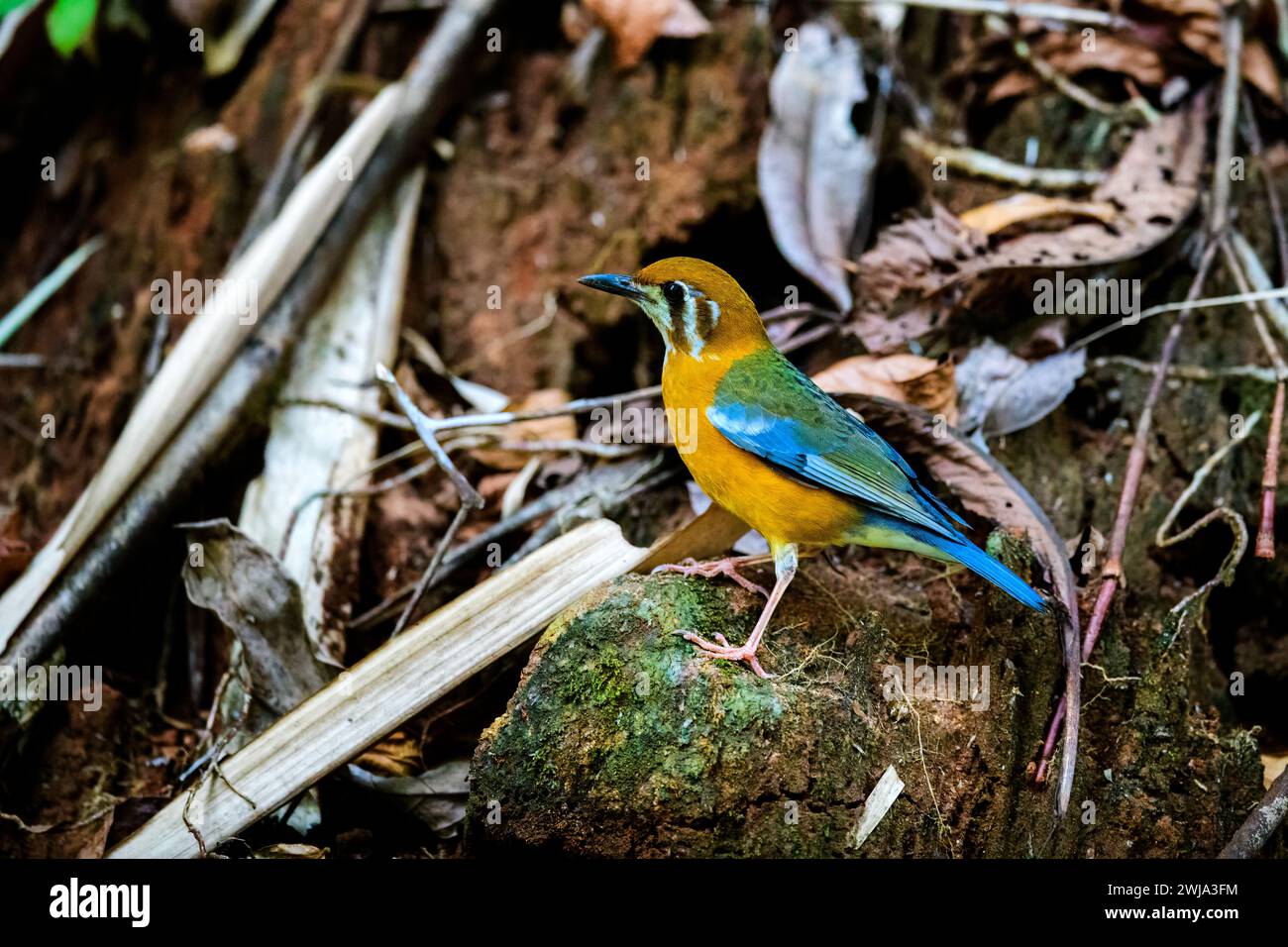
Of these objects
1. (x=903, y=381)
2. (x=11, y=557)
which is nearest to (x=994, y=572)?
(x=903, y=381)

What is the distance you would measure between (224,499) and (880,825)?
3.17m

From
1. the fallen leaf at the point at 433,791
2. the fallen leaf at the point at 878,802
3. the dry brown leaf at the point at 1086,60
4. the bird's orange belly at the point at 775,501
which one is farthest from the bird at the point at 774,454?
the dry brown leaf at the point at 1086,60

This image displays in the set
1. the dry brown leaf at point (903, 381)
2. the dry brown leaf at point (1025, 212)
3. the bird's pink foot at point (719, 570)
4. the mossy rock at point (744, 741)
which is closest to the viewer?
the mossy rock at point (744, 741)

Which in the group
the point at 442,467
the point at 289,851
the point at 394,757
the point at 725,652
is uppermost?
the point at 442,467

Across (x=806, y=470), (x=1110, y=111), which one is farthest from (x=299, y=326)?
(x=1110, y=111)

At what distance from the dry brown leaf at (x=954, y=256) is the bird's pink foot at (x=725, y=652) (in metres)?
1.72

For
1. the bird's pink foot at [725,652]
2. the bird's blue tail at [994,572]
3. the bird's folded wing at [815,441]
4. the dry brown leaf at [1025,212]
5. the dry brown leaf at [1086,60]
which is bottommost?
the bird's pink foot at [725,652]

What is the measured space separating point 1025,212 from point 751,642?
2.50 meters

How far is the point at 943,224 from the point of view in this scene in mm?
4832

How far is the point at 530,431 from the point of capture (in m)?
5.18

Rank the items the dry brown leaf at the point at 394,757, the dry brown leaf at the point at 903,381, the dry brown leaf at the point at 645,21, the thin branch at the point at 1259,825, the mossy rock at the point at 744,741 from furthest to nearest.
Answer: the dry brown leaf at the point at 645,21, the dry brown leaf at the point at 903,381, the dry brown leaf at the point at 394,757, the thin branch at the point at 1259,825, the mossy rock at the point at 744,741

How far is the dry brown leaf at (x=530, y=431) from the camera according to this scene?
16.6 ft

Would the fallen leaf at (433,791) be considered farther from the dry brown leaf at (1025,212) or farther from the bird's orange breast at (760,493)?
the dry brown leaf at (1025,212)

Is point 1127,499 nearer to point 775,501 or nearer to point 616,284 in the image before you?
point 775,501
